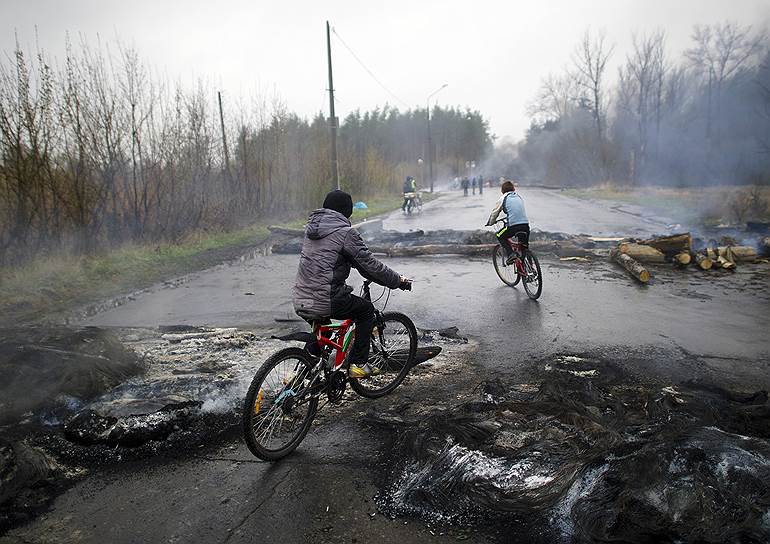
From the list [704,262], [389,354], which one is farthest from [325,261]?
[704,262]

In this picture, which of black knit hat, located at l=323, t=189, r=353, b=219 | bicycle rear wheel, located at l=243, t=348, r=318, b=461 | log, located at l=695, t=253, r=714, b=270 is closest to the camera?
bicycle rear wheel, located at l=243, t=348, r=318, b=461

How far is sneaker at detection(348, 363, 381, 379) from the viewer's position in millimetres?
4395

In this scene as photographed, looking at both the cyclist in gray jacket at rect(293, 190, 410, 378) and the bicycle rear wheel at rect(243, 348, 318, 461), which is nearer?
the bicycle rear wheel at rect(243, 348, 318, 461)

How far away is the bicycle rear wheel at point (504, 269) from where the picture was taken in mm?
9266

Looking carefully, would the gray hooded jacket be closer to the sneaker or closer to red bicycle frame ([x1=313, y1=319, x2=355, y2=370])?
red bicycle frame ([x1=313, y1=319, x2=355, y2=370])

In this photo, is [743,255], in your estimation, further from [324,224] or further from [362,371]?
[324,224]

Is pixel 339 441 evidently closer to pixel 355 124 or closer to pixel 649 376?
pixel 649 376

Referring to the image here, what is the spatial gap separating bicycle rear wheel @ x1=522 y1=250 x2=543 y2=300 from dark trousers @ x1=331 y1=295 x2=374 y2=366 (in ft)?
15.1

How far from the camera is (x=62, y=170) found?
12.5 metres

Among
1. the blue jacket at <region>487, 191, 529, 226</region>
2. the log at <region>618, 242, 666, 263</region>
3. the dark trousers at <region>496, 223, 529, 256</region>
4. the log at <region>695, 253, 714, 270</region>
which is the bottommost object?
the log at <region>695, 253, 714, 270</region>

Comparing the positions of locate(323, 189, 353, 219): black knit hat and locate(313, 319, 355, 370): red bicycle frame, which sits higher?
locate(323, 189, 353, 219): black knit hat

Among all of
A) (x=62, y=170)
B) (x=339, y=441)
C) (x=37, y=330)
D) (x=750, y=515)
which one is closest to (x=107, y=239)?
(x=62, y=170)

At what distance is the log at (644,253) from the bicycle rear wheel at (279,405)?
9.04 metres

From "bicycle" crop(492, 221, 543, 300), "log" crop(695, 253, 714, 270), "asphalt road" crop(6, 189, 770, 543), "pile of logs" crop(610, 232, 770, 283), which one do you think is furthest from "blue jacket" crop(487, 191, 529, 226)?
"log" crop(695, 253, 714, 270)
